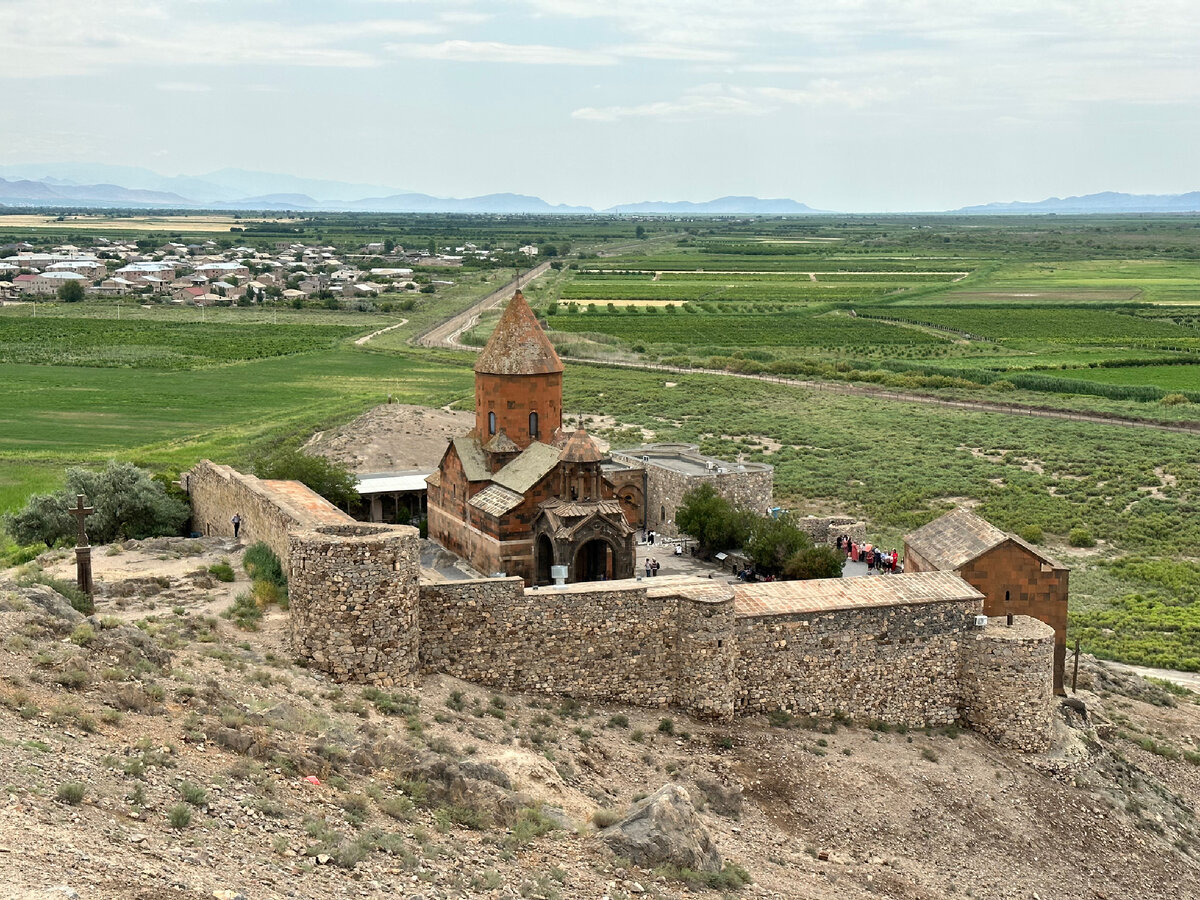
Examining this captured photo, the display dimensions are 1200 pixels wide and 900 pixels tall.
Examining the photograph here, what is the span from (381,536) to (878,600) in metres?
8.11

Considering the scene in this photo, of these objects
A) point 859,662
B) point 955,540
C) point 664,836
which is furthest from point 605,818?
point 955,540

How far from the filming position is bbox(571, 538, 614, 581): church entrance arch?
23.2 m

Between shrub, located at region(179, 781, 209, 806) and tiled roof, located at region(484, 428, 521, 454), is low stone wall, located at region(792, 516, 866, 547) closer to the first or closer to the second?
tiled roof, located at region(484, 428, 521, 454)

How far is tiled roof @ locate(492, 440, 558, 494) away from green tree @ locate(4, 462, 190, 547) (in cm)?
731

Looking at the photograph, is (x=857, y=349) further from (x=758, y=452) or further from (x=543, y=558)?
(x=543, y=558)

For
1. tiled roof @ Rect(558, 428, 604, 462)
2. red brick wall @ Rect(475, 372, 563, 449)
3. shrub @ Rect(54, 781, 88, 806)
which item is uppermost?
red brick wall @ Rect(475, 372, 563, 449)

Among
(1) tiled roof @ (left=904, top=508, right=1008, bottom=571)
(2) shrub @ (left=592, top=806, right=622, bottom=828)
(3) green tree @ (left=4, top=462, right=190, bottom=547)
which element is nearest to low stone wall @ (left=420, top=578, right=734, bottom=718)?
(2) shrub @ (left=592, top=806, right=622, bottom=828)

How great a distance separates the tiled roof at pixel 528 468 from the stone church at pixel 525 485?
28 mm

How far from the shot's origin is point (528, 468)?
24.4 metres

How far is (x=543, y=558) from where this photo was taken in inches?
925

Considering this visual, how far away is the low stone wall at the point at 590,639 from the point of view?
16.9 meters

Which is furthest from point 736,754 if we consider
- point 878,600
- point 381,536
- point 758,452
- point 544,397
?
point 758,452

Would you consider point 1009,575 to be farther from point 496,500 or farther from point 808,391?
point 808,391

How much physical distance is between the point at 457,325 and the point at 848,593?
78595mm
